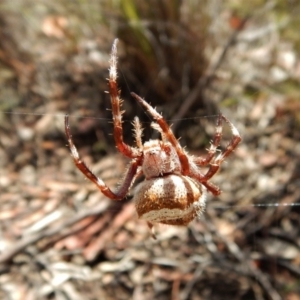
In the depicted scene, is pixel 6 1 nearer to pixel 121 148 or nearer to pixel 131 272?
pixel 131 272

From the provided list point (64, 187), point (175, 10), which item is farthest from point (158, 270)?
point (175, 10)

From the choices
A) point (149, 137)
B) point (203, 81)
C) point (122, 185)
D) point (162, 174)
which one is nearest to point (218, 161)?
point (162, 174)

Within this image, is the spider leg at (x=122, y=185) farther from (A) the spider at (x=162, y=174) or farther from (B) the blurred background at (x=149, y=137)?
(B) the blurred background at (x=149, y=137)

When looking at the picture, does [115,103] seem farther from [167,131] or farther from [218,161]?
[218,161]

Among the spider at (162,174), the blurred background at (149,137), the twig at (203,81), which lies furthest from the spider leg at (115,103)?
the twig at (203,81)

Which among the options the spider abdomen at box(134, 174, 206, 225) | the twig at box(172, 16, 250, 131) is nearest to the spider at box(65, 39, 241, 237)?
the spider abdomen at box(134, 174, 206, 225)

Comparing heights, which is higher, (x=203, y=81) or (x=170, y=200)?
(x=203, y=81)
